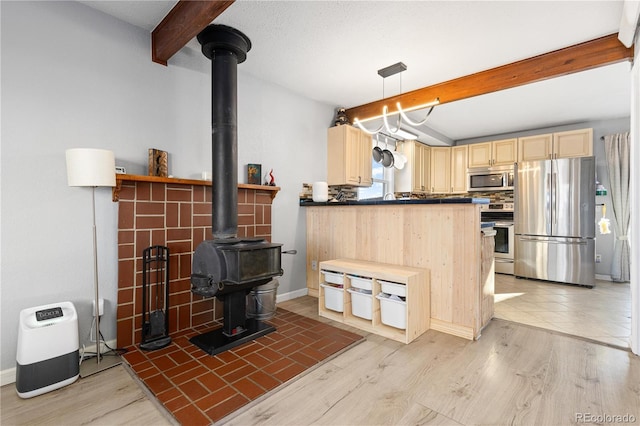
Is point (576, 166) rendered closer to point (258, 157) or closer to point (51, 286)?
point (258, 157)

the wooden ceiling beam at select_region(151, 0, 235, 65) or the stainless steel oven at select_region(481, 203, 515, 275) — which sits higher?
the wooden ceiling beam at select_region(151, 0, 235, 65)

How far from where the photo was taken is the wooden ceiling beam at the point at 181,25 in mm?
1936

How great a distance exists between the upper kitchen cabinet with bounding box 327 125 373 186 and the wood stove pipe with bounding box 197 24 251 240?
187 cm

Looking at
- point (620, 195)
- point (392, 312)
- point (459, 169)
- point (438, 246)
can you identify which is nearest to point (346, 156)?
point (438, 246)

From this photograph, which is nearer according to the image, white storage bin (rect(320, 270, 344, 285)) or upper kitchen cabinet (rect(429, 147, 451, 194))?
white storage bin (rect(320, 270, 344, 285))

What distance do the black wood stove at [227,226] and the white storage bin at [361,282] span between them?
2.52 ft

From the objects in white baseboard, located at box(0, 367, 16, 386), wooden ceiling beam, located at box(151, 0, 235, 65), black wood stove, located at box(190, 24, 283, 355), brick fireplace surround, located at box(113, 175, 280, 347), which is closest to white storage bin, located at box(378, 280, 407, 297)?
black wood stove, located at box(190, 24, 283, 355)

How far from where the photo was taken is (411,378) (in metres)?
1.94

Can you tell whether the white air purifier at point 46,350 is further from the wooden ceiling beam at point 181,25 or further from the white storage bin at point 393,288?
the white storage bin at point 393,288

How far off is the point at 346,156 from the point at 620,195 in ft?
13.5

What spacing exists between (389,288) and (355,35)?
215cm

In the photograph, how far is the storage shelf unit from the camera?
8.22ft

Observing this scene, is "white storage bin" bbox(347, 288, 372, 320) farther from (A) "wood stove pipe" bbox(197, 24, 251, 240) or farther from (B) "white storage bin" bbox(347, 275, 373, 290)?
(A) "wood stove pipe" bbox(197, 24, 251, 240)
